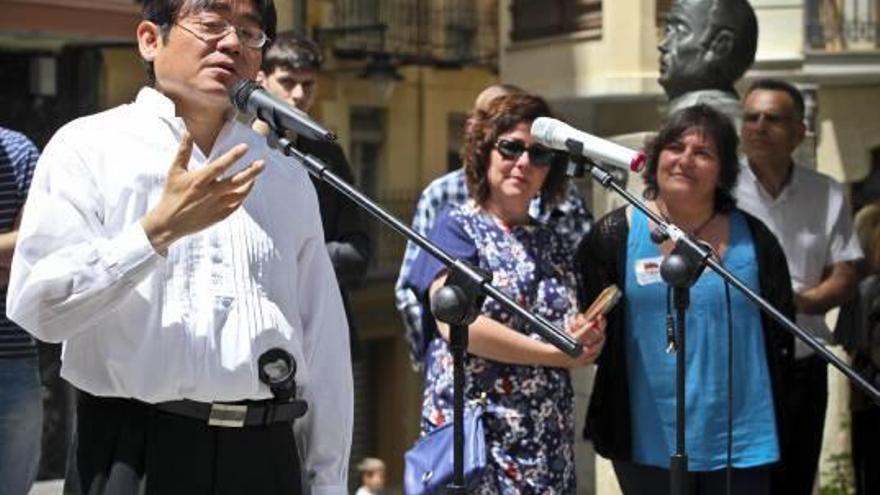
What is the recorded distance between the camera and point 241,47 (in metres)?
3.48

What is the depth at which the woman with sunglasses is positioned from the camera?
187 inches

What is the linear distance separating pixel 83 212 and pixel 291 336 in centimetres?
44

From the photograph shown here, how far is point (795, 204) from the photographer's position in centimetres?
584

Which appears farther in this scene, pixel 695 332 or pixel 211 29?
pixel 695 332

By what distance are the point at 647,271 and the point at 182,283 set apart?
190 cm

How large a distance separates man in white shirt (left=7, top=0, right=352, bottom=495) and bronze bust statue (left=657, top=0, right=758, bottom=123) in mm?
2868

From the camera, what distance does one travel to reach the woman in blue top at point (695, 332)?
4922mm

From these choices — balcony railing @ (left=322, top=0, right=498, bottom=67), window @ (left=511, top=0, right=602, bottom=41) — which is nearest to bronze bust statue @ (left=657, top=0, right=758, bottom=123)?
window @ (left=511, top=0, right=602, bottom=41)

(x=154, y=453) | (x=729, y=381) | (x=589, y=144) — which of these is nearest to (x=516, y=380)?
(x=729, y=381)

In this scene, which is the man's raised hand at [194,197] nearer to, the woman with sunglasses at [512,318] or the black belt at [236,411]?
the black belt at [236,411]

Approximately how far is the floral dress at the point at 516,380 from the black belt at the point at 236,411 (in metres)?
1.32

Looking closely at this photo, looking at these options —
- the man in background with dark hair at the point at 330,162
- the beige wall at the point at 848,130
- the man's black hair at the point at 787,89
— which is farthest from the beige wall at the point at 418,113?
the man in background with dark hair at the point at 330,162

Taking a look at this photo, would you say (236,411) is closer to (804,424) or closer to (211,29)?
(211,29)

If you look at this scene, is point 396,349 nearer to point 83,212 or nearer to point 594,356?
point 594,356
